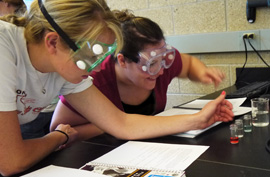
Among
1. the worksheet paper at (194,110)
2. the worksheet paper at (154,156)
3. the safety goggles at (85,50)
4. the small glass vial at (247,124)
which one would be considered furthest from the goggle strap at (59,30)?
the small glass vial at (247,124)

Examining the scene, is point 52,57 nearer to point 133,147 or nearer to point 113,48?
point 113,48

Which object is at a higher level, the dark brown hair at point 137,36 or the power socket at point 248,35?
the dark brown hair at point 137,36

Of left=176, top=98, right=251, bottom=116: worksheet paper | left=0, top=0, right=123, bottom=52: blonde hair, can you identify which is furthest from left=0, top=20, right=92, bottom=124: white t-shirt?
left=176, top=98, right=251, bottom=116: worksheet paper

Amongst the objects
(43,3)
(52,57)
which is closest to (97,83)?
(52,57)

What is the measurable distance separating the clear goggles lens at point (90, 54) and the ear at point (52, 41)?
0.23 ft

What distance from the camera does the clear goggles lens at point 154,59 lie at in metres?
1.54

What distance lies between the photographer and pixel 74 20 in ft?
3.41

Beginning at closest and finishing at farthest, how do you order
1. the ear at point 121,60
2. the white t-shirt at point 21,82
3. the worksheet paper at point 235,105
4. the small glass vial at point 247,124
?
1. the white t-shirt at point 21,82
2. the small glass vial at point 247,124
3. the worksheet paper at point 235,105
4. the ear at point 121,60

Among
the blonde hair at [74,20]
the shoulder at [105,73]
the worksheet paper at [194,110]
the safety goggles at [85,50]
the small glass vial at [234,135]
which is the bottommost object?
the worksheet paper at [194,110]

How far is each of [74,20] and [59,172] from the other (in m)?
0.48

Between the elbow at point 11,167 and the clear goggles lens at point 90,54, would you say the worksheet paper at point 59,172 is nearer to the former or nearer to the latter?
the elbow at point 11,167

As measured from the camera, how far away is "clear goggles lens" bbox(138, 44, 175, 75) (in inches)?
60.7

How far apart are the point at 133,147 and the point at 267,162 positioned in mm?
460

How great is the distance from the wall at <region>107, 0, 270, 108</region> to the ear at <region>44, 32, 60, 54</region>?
63.8 inches
